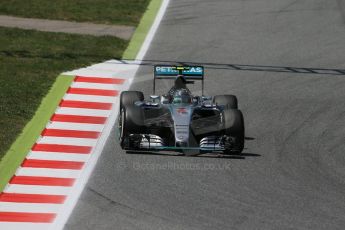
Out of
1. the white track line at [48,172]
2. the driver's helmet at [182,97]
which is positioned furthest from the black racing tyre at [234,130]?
the white track line at [48,172]

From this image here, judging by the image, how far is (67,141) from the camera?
76.8ft

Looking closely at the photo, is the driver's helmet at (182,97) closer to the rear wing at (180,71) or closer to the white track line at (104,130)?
the rear wing at (180,71)

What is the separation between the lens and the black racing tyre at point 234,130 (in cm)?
2161

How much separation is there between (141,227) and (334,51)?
15.7m

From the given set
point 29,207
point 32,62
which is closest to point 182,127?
point 29,207

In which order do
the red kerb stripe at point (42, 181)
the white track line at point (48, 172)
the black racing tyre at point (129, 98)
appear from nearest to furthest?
the red kerb stripe at point (42, 181) < the white track line at point (48, 172) < the black racing tyre at point (129, 98)

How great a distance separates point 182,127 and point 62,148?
297 centimetres

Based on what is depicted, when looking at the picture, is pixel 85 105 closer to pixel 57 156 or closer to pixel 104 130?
pixel 104 130

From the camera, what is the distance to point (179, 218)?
18594 millimetres

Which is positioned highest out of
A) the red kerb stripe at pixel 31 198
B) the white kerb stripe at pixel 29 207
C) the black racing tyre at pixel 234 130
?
the black racing tyre at pixel 234 130

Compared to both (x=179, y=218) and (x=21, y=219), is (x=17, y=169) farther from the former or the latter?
(x=179, y=218)

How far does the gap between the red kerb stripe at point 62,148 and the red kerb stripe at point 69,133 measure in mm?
785

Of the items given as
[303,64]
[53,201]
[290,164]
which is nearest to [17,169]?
[53,201]

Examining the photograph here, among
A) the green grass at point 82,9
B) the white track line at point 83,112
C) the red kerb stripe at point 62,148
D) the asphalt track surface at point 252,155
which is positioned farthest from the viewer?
the green grass at point 82,9
